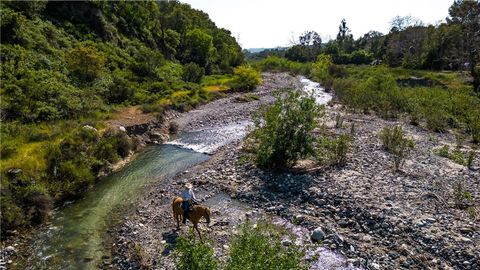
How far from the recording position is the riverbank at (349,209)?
13.6m

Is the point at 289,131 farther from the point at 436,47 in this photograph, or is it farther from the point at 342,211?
the point at 436,47

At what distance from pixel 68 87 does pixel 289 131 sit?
23.8 m

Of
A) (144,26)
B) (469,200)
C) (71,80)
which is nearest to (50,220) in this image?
(469,200)

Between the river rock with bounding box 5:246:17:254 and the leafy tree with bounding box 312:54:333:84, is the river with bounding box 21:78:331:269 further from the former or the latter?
the leafy tree with bounding box 312:54:333:84

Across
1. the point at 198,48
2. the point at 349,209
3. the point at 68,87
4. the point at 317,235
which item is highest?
the point at 198,48

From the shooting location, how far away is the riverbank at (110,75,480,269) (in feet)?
44.6

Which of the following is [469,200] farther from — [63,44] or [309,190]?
[63,44]

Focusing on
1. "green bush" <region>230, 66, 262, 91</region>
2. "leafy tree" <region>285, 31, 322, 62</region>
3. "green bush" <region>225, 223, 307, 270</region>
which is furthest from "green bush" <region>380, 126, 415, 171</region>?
"leafy tree" <region>285, 31, 322, 62</region>

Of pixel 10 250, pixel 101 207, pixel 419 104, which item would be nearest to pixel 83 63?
pixel 101 207

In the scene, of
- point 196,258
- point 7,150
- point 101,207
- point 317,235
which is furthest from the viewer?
point 7,150

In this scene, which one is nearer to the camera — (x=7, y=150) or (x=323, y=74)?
(x=7, y=150)

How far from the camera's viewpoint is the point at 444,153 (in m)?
24.9

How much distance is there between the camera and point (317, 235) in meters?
15.0

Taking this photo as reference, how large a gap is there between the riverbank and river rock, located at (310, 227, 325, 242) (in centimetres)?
19
